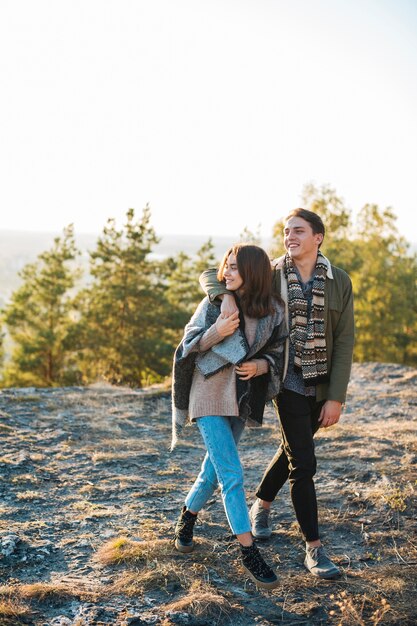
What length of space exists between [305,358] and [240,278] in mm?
617

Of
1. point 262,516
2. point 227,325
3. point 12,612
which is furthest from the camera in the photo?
point 262,516

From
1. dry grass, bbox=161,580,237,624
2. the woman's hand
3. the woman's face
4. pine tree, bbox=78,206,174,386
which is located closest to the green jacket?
the woman's face

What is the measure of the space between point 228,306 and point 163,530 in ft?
5.89

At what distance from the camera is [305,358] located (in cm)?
345

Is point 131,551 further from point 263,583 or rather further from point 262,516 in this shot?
point 262,516

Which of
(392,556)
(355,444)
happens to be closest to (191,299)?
(355,444)

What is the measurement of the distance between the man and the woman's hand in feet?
0.76

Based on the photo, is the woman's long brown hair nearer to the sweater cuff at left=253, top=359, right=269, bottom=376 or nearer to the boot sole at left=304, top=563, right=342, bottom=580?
the sweater cuff at left=253, top=359, right=269, bottom=376

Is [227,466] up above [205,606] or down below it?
above

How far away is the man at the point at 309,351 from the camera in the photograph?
3459 mm

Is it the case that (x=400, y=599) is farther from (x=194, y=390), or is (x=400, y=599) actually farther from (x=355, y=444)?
(x=355, y=444)

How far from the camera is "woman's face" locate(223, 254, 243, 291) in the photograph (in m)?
3.31

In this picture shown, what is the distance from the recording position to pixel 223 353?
3268 mm

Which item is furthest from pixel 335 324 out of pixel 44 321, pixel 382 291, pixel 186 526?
pixel 382 291
